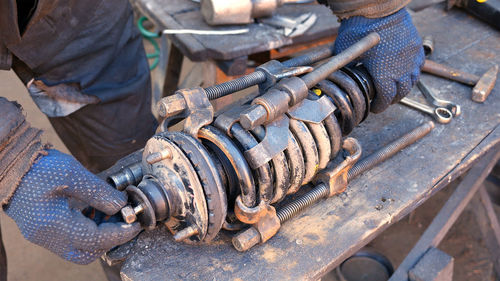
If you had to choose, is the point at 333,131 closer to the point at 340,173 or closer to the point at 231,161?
the point at 340,173

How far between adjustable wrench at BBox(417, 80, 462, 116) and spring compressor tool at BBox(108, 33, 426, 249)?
0.48 metres

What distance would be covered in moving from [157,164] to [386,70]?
0.66 metres

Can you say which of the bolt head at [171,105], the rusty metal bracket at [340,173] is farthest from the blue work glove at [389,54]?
the bolt head at [171,105]

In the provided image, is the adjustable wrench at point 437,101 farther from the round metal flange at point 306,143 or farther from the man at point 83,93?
the round metal flange at point 306,143

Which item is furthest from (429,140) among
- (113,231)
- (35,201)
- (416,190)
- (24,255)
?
(24,255)

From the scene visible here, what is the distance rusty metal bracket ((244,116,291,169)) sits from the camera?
0.90 metres

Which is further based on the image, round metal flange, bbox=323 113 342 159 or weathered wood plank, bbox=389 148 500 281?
weathered wood plank, bbox=389 148 500 281

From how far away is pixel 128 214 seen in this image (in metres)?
0.90

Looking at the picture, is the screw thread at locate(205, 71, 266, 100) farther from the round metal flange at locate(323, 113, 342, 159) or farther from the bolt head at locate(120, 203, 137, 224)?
the bolt head at locate(120, 203, 137, 224)

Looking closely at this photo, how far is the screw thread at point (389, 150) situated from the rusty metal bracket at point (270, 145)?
0.26 meters

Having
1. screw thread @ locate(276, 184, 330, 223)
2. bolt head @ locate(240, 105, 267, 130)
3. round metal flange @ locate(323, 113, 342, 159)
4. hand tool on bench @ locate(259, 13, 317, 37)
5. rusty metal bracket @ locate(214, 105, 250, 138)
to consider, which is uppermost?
bolt head @ locate(240, 105, 267, 130)

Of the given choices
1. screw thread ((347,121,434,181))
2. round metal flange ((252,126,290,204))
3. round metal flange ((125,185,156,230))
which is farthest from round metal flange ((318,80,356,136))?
round metal flange ((125,185,156,230))

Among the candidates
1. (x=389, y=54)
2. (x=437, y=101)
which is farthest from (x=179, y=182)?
(x=437, y=101)

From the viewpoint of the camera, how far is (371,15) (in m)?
1.23
